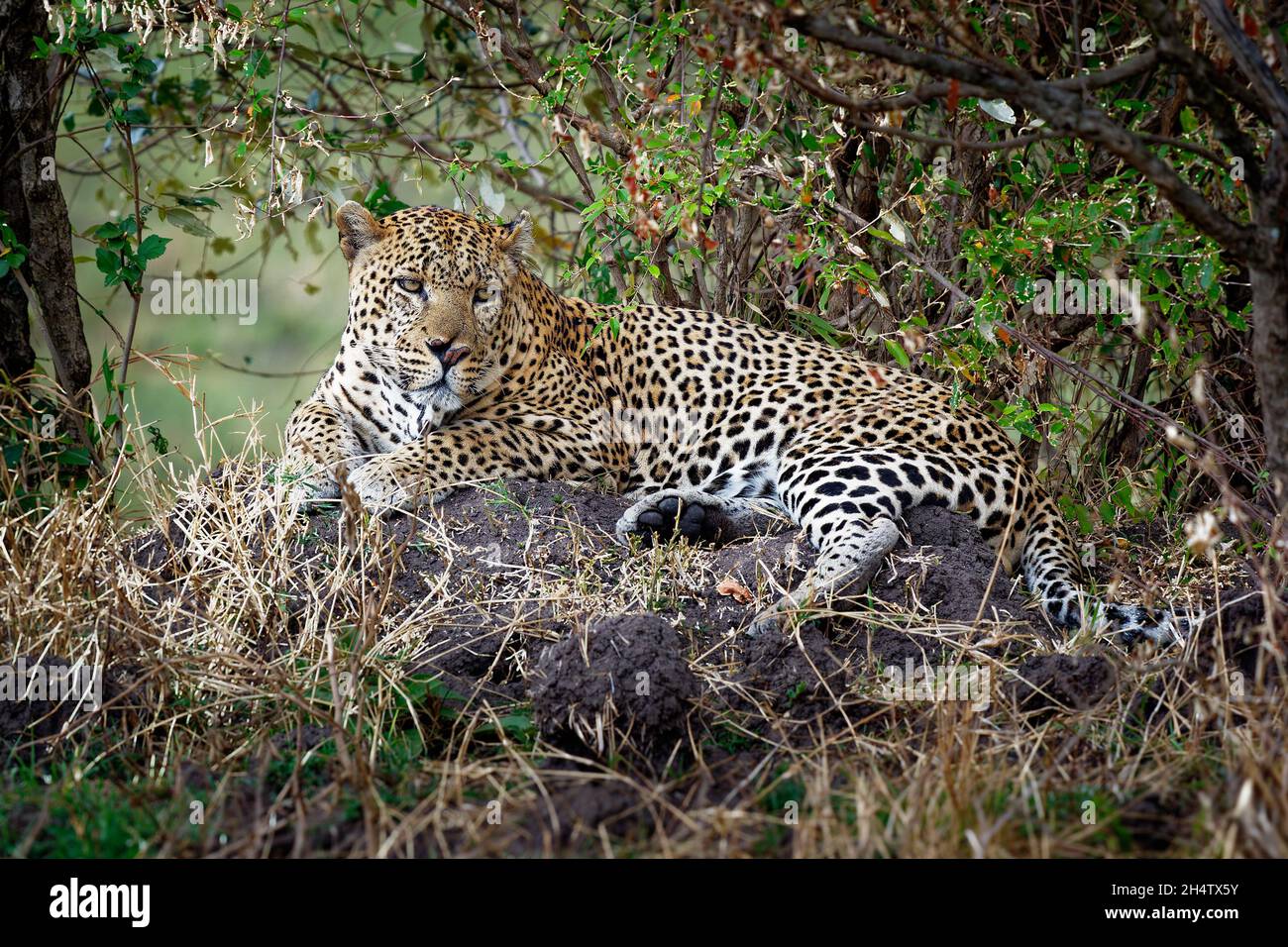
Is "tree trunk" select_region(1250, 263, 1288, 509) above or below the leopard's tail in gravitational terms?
above

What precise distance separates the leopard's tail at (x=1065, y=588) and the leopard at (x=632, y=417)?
0.04 feet

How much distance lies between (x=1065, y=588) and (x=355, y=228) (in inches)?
145

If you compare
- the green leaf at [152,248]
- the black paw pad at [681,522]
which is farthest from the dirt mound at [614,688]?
the green leaf at [152,248]

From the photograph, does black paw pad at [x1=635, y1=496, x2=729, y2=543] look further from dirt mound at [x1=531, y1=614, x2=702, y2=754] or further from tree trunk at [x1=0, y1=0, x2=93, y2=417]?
tree trunk at [x1=0, y1=0, x2=93, y2=417]

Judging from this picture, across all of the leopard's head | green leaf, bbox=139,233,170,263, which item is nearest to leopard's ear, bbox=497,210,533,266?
the leopard's head

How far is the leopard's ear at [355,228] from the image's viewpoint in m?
6.71

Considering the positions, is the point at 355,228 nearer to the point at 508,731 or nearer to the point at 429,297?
the point at 429,297

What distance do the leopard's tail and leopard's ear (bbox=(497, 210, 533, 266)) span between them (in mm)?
2717

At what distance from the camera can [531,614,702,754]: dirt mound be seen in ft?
14.4

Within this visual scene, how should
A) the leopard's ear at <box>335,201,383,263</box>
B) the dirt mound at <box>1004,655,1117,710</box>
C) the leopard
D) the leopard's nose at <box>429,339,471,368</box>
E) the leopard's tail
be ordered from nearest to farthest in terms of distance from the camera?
the dirt mound at <box>1004,655,1117,710</box> → the leopard's tail → the leopard → the leopard's nose at <box>429,339,471,368</box> → the leopard's ear at <box>335,201,383,263</box>

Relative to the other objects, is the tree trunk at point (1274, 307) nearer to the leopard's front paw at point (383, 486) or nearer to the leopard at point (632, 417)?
the leopard at point (632, 417)

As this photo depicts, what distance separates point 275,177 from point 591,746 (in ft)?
13.9

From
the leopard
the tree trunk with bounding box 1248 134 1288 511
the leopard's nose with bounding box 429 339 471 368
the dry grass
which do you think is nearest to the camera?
the dry grass

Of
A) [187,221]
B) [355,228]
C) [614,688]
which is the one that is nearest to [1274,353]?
[614,688]
